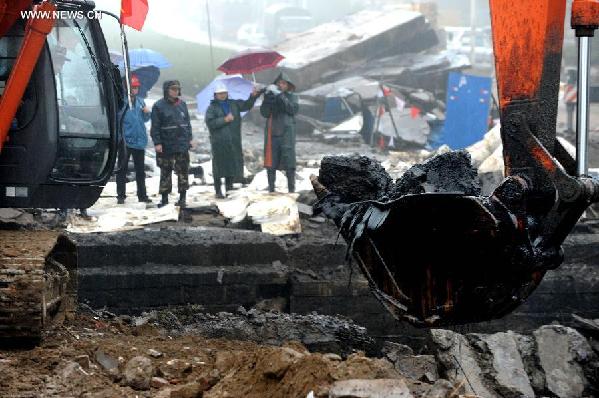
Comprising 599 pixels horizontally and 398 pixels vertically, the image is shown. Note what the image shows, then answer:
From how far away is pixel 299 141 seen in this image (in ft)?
65.4

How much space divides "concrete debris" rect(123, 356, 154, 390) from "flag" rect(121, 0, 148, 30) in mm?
3639

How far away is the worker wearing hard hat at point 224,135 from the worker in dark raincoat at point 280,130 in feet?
0.97

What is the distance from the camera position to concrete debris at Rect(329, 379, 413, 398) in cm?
397

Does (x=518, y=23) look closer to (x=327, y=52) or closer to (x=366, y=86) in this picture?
(x=366, y=86)

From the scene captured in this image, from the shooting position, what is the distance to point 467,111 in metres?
17.4

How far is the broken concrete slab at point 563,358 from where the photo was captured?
6.15m

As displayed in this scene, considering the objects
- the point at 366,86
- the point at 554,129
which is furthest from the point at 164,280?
the point at 366,86

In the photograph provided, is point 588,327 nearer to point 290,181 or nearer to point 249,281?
point 249,281

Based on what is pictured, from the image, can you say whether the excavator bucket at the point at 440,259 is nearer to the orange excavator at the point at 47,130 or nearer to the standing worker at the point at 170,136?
the orange excavator at the point at 47,130

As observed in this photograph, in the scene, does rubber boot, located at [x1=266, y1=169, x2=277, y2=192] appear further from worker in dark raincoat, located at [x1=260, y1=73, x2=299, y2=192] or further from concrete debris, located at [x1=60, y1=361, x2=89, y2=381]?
concrete debris, located at [x1=60, y1=361, x2=89, y2=381]

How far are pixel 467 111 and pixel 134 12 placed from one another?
10654 millimetres

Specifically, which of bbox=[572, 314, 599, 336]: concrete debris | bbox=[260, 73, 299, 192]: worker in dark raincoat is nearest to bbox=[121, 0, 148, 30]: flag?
bbox=[572, 314, 599, 336]: concrete debris

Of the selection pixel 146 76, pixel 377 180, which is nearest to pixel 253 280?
pixel 377 180

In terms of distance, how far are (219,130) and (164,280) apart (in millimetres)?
5026
